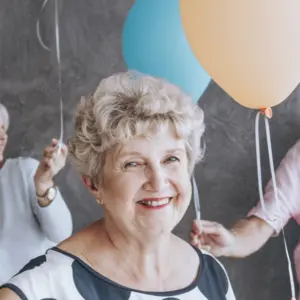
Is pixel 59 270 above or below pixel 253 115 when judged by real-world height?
below

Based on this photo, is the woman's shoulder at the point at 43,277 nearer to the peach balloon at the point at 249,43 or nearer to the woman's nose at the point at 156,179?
the woman's nose at the point at 156,179

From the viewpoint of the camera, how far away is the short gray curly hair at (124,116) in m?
1.04

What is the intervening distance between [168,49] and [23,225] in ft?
2.39

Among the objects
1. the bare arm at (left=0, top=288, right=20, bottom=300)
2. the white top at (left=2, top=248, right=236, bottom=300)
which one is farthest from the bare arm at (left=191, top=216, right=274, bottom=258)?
the bare arm at (left=0, top=288, right=20, bottom=300)

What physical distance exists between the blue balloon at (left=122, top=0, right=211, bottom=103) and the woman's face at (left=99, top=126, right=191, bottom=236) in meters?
0.42

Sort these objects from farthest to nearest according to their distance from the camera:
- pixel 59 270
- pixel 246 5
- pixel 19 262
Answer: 1. pixel 19 262
2. pixel 246 5
3. pixel 59 270

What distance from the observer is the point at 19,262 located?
176cm

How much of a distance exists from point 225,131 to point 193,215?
0.94 feet

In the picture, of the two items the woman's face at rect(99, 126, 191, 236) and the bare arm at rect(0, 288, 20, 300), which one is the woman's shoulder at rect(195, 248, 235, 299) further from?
the bare arm at rect(0, 288, 20, 300)

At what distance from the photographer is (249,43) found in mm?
1255

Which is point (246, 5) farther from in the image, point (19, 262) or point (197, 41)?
point (19, 262)

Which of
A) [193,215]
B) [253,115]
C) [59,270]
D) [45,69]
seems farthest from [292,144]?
[59,270]

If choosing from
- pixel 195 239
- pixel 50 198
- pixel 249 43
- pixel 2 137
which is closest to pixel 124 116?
pixel 249 43

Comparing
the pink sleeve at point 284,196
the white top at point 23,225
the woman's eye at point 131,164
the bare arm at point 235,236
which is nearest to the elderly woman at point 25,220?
the white top at point 23,225
